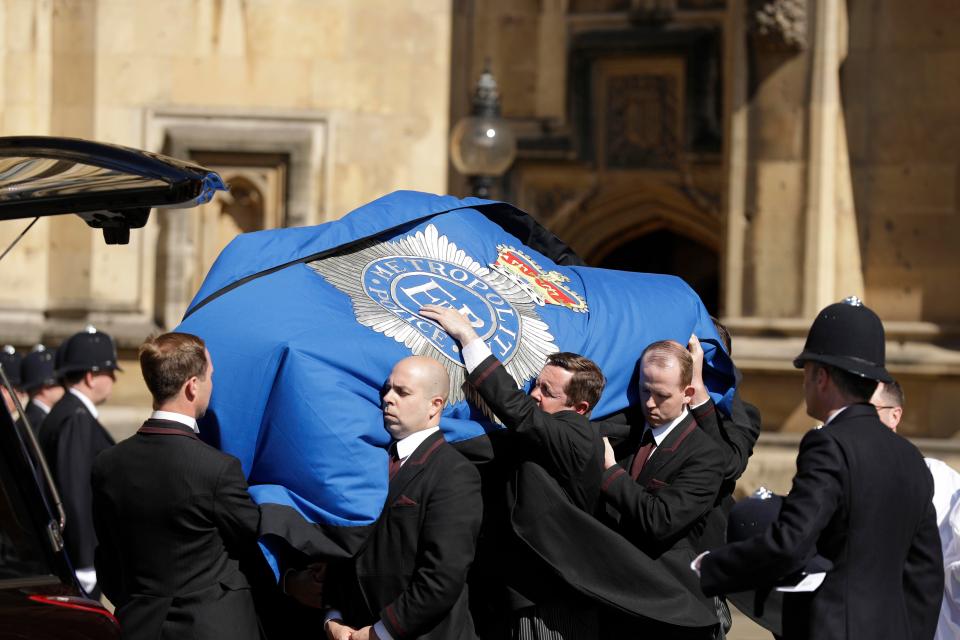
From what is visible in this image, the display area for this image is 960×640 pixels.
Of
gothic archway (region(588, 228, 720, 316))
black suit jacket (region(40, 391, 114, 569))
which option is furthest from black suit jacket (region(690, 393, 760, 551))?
gothic archway (region(588, 228, 720, 316))

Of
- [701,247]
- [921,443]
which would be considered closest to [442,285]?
[921,443]

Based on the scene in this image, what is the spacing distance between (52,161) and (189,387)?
108 centimetres

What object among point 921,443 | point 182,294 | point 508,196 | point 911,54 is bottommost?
point 921,443

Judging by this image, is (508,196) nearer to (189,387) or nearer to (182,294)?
(182,294)

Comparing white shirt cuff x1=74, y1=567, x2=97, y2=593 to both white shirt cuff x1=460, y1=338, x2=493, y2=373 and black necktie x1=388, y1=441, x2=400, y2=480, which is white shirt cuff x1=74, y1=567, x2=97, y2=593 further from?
white shirt cuff x1=460, y1=338, x2=493, y2=373

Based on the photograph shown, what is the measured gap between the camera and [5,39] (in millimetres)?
12148

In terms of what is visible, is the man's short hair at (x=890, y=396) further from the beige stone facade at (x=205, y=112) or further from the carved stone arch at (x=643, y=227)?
the carved stone arch at (x=643, y=227)

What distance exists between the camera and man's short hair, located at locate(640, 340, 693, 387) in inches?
208

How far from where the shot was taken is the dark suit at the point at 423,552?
4.70 m

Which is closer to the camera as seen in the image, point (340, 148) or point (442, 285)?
point (442, 285)

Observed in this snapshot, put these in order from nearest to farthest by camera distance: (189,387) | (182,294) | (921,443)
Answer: (189,387) < (921,443) < (182,294)

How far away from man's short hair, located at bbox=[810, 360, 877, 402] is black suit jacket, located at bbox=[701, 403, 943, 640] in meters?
0.03

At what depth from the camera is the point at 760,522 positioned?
457 cm

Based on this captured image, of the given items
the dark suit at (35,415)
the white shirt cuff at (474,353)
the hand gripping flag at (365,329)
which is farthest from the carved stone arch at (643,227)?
the white shirt cuff at (474,353)
